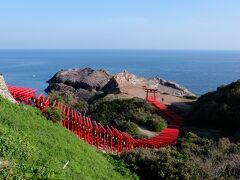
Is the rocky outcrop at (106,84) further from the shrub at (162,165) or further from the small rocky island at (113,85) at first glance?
the shrub at (162,165)

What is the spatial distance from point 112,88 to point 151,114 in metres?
12.8

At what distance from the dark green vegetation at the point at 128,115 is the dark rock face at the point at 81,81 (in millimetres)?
19799

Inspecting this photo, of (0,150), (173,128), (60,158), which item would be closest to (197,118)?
(173,128)

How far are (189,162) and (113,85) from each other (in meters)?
28.7

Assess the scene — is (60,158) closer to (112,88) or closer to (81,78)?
(112,88)

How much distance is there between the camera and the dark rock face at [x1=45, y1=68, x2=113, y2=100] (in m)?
57.7

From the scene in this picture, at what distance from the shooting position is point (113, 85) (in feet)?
146

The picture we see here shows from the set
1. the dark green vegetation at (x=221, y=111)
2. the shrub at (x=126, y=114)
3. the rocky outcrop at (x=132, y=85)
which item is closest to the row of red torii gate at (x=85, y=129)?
the shrub at (x=126, y=114)

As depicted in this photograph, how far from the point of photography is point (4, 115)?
1484 centimetres

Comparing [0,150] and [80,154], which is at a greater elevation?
[0,150]

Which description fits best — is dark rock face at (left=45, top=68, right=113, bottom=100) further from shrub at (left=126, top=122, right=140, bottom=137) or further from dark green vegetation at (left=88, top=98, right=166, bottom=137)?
shrub at (left=126, top=122, right=140, bottom=137)

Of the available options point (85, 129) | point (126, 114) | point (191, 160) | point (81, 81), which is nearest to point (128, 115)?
point (126, 114)

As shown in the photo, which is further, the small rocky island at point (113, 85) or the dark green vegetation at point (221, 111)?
the small rocky island at point (113, 85)

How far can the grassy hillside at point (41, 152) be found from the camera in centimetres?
985
